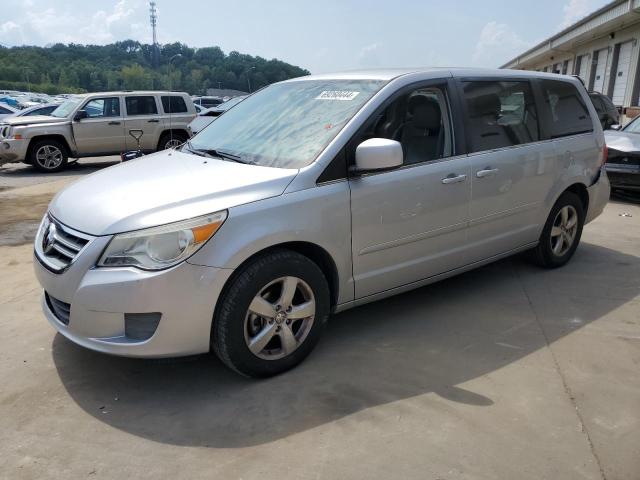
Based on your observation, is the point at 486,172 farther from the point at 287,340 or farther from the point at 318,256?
the point at 287,340

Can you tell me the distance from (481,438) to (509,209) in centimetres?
221

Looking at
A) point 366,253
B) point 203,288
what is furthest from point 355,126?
point 203,288

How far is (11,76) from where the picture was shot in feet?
261

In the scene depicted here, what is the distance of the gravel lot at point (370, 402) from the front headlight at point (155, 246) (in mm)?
660

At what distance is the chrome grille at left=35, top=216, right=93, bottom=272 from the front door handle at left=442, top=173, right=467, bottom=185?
91.4 inches

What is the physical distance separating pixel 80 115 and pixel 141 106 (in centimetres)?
145

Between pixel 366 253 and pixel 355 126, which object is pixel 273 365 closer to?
pixel 366 253

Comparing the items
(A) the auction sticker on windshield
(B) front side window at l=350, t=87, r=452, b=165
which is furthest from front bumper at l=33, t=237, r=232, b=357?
(A) the auction sticker on windshield

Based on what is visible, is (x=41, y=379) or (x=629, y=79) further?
(x=629, y=79)

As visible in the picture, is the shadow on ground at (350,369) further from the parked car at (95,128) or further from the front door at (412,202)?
the parked car at (95,128)

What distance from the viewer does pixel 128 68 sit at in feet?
214

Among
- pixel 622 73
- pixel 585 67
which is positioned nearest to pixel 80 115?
pixel 622 73

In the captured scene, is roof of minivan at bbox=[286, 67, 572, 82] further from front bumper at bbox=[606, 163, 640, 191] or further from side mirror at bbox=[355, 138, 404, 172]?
front bumper at bbox=[606, 163, 640, 191]

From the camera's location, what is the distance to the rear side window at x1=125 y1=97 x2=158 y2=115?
44.3ft
